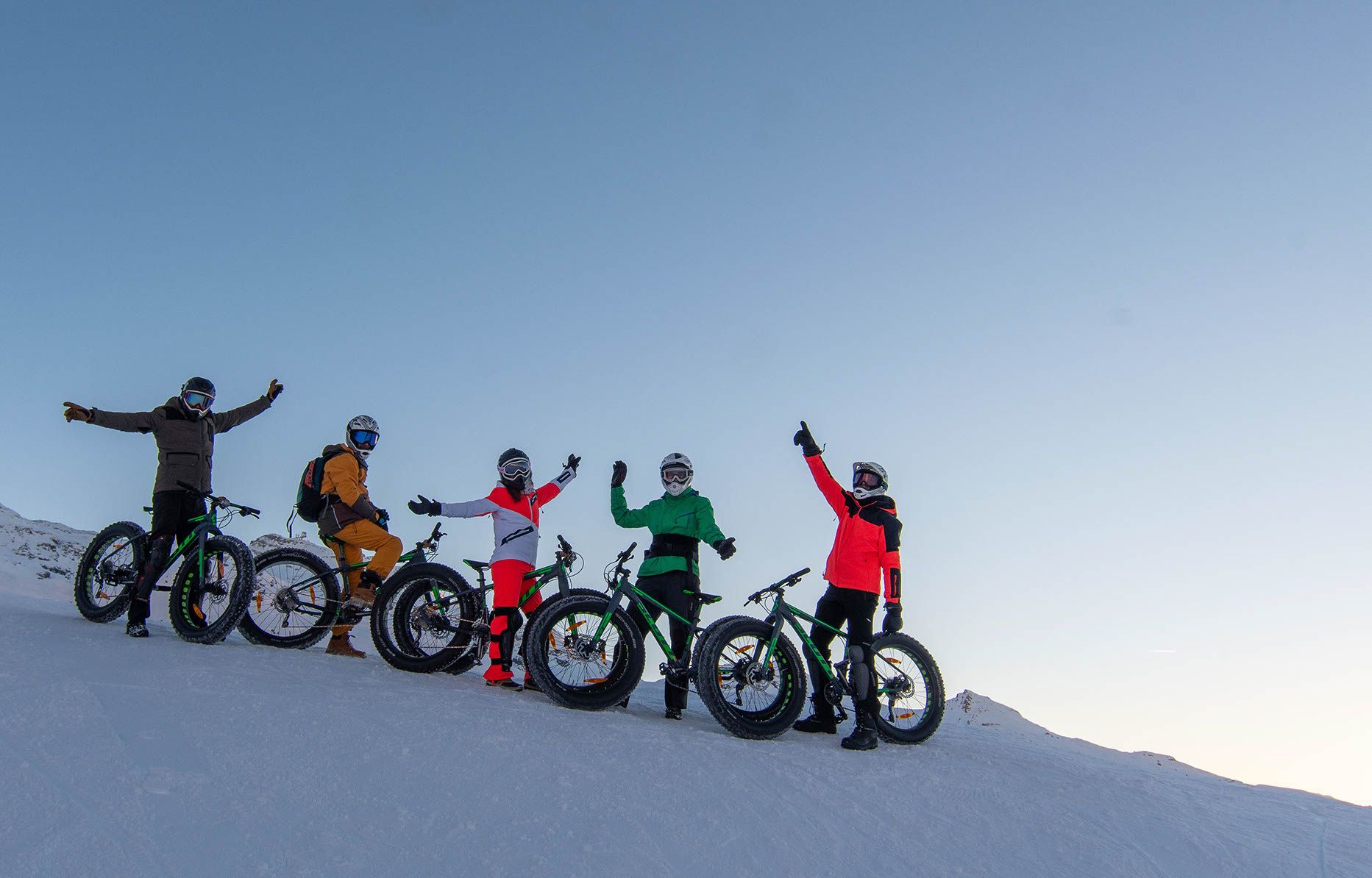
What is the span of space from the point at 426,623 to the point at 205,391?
3230 mm

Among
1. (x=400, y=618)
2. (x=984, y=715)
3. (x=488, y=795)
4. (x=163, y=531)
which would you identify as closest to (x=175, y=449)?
(x=163, y=531)

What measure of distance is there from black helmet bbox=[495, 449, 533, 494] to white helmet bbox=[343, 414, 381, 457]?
137cm

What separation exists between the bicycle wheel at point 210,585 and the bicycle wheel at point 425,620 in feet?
3.82

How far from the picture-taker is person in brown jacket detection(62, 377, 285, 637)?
788cm

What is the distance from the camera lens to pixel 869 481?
7734mm

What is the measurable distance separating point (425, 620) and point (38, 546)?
1560 cm

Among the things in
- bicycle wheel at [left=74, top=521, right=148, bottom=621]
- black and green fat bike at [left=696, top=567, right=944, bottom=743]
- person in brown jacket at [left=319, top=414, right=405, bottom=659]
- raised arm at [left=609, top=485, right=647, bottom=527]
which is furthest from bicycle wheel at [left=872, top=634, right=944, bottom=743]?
bicycle wheel at [left=74, top=521, right=148, bottom=621]

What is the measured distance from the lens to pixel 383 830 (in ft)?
12.0

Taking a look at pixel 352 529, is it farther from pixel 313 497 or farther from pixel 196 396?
pixel 196 396

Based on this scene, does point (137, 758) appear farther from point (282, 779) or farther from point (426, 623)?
point (426, 623)

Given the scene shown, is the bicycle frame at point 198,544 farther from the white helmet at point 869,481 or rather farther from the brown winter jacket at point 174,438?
the white helmet at point 869,481

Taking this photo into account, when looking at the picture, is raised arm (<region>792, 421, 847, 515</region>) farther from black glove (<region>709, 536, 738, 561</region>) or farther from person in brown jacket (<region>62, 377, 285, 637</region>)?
person in brown jacket (<region>62, 377, 285, 637</region>)

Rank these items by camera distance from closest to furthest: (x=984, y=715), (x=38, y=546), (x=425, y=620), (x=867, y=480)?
(x=425, y=620) → (x=867, y=480) → (x=984, y=715) → (x=38, y=546)

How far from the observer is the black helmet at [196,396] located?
8.12m
